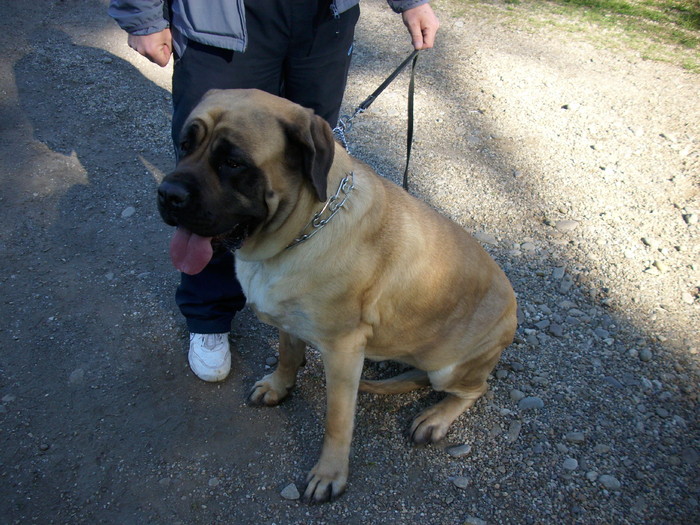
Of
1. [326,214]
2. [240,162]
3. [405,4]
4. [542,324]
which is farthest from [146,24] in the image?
[542,324]

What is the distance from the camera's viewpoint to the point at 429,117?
5305 millimetres

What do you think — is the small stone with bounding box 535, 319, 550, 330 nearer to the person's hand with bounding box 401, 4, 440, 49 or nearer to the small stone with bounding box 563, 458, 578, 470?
the small stone with bounding box 563, 458, 578, 470

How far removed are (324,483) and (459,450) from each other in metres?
0.71

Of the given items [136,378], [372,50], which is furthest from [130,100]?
[136,378]

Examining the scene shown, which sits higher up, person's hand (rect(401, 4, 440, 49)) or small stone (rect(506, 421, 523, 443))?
person's hand (rect(401, 4, 440, 49))

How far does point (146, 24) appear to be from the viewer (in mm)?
2305

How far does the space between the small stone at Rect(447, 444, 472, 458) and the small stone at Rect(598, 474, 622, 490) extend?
24.6 inches

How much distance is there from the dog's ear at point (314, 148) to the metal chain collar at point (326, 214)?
0.44ft

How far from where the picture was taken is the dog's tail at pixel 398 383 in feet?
9.21

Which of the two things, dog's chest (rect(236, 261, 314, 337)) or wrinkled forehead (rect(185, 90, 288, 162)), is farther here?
dog's chest (rect(236, 261, 314, 337))

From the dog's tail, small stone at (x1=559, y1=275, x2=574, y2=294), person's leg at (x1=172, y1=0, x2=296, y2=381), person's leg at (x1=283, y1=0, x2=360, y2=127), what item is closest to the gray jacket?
person's leg at (x1=172, y1=0, x2=296, y2=381)

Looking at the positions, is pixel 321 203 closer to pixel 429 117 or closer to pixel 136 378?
pixel 136 378

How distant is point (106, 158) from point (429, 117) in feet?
10.0

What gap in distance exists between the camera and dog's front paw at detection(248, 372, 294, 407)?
2789 mm
